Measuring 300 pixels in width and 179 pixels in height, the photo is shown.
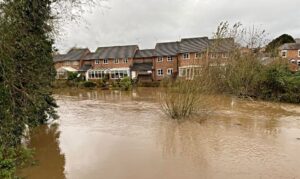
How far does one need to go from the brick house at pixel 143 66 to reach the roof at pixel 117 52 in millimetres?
1004

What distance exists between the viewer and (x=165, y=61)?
4572cm

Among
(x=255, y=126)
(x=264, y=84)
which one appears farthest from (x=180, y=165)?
(x=264, y=84)

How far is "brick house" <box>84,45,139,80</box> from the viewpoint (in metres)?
47.9

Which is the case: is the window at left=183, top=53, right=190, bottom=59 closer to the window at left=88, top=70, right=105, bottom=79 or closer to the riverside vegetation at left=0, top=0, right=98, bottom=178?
the window at left=88, top=70, right=105, bottom=79

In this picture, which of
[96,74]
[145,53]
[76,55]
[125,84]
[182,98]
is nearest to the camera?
[182,98]

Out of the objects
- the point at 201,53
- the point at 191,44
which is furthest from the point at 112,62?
the point at 201,53

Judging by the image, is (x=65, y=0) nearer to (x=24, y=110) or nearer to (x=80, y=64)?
(x=24, y=110)

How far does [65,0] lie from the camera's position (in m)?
7.62

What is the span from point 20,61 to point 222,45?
66.1 ft

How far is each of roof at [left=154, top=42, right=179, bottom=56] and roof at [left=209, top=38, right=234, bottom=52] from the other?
62.4ft

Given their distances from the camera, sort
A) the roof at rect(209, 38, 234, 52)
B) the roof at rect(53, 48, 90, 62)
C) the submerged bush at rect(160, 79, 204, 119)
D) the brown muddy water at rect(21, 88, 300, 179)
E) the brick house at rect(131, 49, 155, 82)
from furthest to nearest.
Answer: the roof at rect(53, 48, 90, 62)
the brick house at rect(131, 49, 155, 82)
the roof at rect(209, 38, 234, 52)
the submerged bush at rect(160, 79, 204, 119)
the brown muddy water at rect(21, 88, 300, 179)

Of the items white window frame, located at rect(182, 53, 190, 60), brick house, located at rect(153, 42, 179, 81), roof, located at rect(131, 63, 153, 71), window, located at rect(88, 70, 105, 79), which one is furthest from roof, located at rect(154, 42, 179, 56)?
window, located at rect(88, 70, 105, 79)

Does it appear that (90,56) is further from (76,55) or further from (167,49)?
(167,49)

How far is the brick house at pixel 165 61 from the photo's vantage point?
45.2 meters
